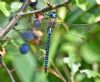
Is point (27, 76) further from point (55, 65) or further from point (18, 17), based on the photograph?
point (18, 17)

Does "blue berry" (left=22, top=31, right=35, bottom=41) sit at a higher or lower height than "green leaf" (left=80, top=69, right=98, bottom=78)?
higher

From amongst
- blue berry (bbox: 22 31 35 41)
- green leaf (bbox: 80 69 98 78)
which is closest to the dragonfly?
blue berry (bbox: 22 31 35 41)

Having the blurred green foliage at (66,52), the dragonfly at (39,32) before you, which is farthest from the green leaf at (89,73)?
the dragonfly at (39,32)

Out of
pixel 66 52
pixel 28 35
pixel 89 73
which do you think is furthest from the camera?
pixel 66 52

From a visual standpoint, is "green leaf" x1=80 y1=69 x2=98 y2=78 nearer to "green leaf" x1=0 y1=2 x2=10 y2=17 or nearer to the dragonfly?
the dragonfly

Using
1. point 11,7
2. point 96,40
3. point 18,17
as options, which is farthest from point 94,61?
point 18,17

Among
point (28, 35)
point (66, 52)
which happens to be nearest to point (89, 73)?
point (66, 52)

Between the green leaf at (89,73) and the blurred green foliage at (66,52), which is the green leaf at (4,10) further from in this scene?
the green leaf at (89,73)

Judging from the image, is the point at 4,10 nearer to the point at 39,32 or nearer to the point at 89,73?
the point at 39,32
